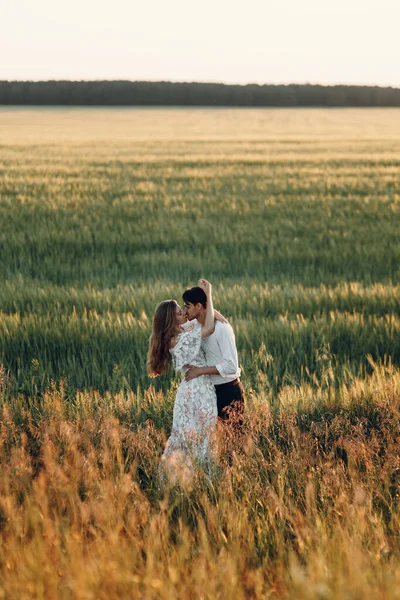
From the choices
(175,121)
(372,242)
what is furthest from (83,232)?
(175,121)

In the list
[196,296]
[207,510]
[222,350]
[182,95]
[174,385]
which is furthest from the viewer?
[182,95]

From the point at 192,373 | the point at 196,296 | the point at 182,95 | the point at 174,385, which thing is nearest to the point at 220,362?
the point at 192,373

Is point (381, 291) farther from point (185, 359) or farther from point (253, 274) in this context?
point (185, 359)

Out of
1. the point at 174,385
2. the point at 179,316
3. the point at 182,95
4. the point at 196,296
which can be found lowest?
the point at 174,385

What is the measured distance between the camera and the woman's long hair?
388 cm

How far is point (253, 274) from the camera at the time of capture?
30.1 feet

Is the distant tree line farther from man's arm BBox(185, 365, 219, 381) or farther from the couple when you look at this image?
man's arm BBox(185, 365, 219, 381)

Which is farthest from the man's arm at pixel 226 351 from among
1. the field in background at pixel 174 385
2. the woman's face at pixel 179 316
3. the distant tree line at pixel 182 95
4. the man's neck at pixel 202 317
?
the distant tree line at pixel 182 95

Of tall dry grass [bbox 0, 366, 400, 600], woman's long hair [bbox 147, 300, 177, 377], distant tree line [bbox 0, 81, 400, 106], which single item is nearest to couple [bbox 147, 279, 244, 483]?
woman's long hair [bbox 147, 300, 177, 377]

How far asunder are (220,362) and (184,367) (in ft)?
0.72

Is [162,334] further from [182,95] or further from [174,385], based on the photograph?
[182,95]

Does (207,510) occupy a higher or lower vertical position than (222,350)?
lower

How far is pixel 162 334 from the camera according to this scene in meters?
3.91

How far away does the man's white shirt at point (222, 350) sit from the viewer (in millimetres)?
3863
